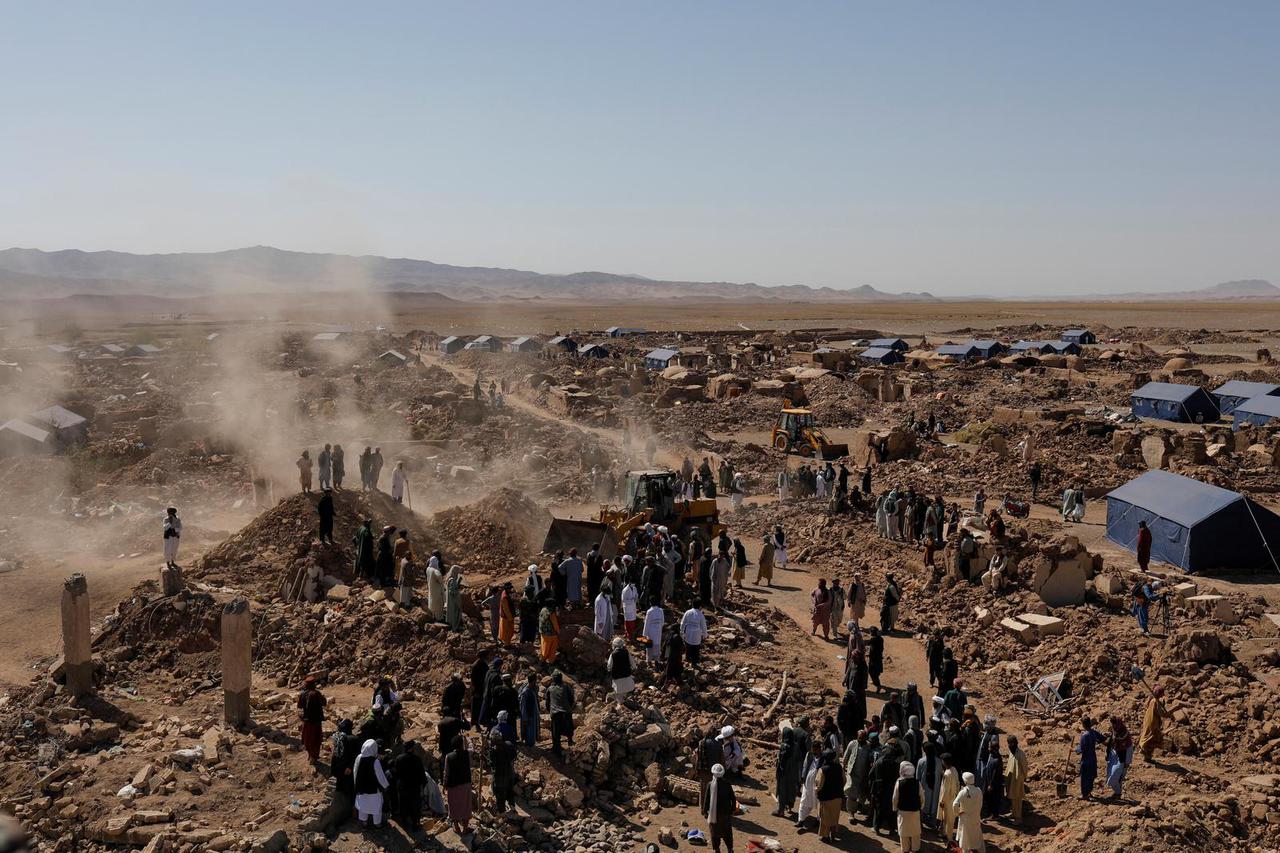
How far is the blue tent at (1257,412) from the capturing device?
3206 centimetres

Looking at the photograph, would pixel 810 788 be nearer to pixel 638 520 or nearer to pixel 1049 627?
pixel 1049 627

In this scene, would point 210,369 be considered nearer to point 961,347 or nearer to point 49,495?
point 49,495

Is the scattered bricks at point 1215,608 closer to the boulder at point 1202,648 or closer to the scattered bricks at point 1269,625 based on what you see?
the scattered bricks at point 1269,625

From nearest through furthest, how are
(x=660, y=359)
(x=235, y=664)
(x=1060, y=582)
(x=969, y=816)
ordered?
(x=969, y=816) → (x=235, y=664) → (x=1060, y=582) → (x=660, y=359)

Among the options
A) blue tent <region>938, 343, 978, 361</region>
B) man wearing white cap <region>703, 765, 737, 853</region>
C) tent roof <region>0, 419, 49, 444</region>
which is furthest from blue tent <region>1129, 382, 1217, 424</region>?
tent roof <region>0, 419, 49, 444</region>

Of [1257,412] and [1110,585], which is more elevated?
[1257,412]

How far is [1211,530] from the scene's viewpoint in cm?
1773

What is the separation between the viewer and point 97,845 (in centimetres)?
863

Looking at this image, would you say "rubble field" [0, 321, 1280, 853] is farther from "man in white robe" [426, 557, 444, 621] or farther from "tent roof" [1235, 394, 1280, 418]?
"tent roof" [1235, 394, 1280, 418]

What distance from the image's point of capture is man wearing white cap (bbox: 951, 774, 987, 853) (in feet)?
29.9

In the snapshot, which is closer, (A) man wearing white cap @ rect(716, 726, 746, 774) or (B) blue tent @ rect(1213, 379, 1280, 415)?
(A) man wearing white cap @ rect(716, 726, 746, 774)

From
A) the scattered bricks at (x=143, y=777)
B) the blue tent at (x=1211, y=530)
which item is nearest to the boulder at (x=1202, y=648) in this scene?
the blue tent at (x=1211, y=530)

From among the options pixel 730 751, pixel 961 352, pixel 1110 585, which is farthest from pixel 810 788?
pixel 961 352

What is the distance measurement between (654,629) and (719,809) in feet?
15.0
